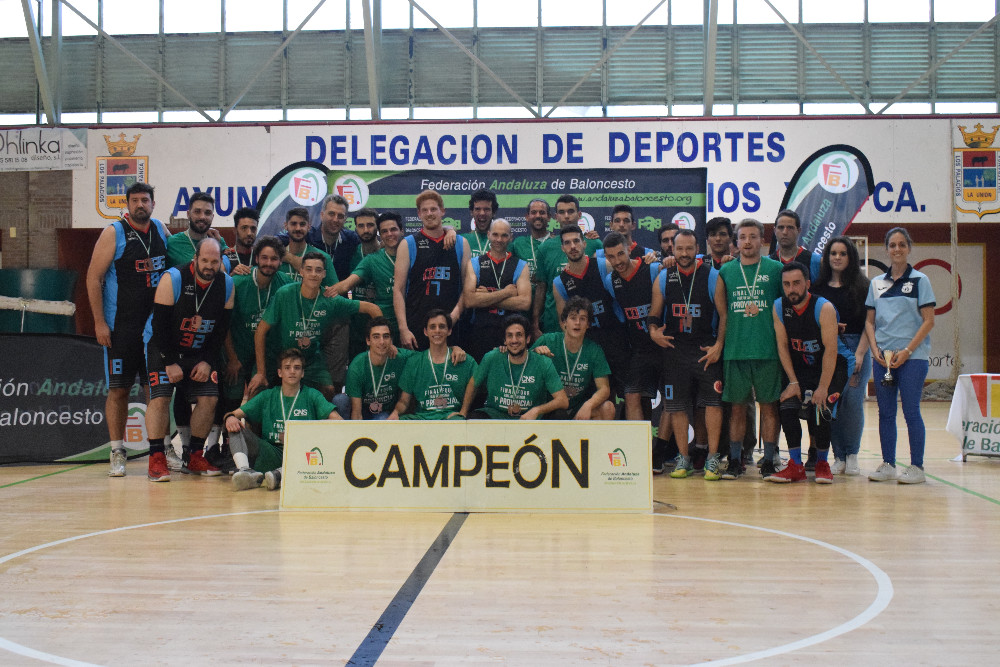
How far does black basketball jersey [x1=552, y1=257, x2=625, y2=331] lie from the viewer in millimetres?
6641

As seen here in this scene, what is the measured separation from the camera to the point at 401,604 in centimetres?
321

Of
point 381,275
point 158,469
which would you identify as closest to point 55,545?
point 158,469

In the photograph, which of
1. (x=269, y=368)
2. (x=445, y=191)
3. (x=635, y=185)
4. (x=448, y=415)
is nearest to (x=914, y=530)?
(x=448, y=415)

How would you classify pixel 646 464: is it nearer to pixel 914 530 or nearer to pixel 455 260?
pixel 914 530

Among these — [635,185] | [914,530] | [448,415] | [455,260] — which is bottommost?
[914,530]

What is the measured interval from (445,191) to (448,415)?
4.81m

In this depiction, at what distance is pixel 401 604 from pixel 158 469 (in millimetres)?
3780

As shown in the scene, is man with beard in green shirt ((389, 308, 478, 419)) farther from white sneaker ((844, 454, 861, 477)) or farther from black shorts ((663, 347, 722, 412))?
white sneaker ((844, 454, 861, 477))

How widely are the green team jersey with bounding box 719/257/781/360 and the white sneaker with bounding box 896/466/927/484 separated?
125 centimetres

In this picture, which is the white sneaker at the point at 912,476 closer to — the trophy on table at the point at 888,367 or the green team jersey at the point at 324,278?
the trophy on table at the point at 888,367

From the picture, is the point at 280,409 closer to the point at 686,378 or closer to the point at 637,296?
the point at 637,296

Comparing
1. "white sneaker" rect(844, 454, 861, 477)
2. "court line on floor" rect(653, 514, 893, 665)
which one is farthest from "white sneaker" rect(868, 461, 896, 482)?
"court line on floor" rect(653, 514, 893, 665)

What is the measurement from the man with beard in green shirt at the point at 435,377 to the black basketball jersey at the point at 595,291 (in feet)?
3.29

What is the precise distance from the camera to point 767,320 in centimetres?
A: 632
